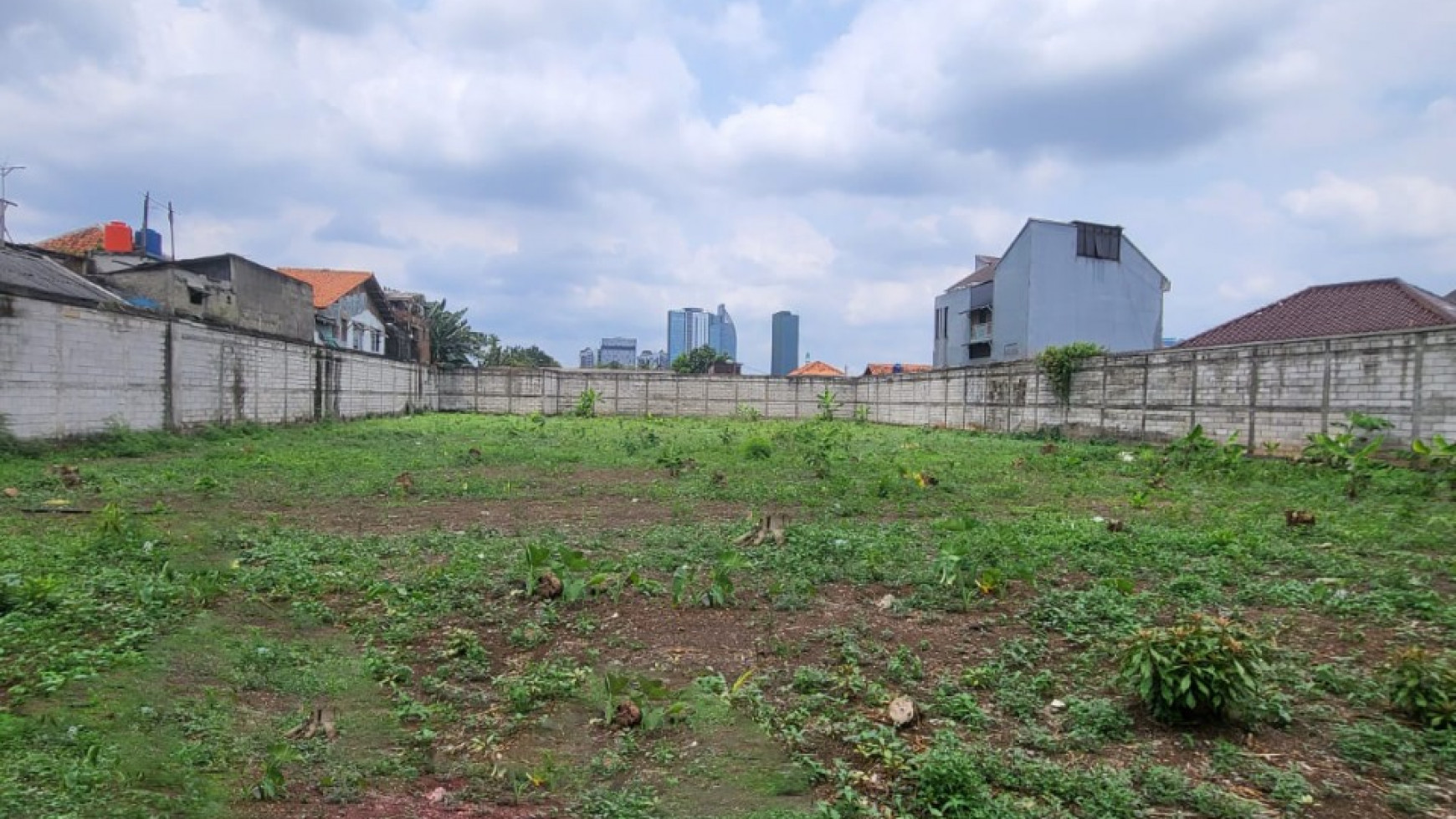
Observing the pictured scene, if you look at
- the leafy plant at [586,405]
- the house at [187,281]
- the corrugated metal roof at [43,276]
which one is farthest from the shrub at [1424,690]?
the leafy plant at [586,405]

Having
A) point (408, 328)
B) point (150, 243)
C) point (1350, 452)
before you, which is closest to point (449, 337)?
point (408, 328)

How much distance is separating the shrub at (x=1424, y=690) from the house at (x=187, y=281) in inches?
857

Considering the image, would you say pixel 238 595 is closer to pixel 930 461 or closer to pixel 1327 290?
pixel 930 461

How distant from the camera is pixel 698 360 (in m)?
54.9

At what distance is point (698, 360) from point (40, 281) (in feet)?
139

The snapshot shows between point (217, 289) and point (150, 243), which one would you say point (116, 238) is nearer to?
point (150, 243)

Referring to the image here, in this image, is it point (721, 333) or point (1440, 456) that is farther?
point (721, 333)

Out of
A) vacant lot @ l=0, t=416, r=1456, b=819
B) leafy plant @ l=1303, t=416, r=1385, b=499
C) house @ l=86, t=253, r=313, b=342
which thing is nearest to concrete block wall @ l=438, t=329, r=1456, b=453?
leafy plant @ l=1303, t=416, r=1385, b=499

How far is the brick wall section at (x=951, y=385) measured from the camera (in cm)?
972

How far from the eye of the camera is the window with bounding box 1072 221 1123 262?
31.8 m

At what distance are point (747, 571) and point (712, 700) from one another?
193cm

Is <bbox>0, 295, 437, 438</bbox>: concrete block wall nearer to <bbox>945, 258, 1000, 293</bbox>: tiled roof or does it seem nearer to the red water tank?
the red water tank

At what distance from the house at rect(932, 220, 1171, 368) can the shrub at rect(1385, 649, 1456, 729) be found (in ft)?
98.5

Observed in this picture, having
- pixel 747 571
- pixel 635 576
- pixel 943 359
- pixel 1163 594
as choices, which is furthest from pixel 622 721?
pixel 943 359
